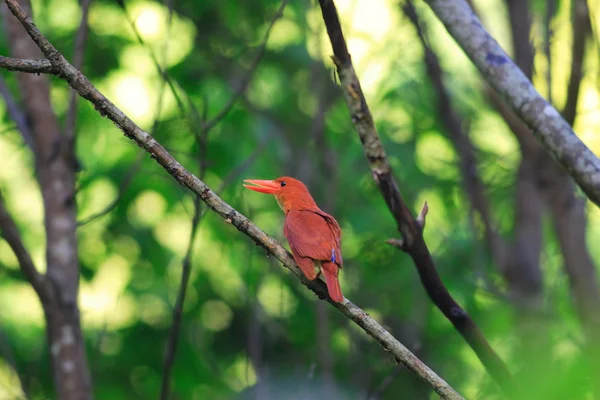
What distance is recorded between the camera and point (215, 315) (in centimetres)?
689

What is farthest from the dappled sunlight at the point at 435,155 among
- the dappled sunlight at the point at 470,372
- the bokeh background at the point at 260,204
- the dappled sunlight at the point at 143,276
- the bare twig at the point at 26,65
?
the bare twig at the point at 26,65

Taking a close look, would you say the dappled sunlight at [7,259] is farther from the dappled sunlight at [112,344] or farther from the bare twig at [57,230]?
the bare twig at [57,230]

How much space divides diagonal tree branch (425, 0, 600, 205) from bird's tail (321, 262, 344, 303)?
91 centimetres

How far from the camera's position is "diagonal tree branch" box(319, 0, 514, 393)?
2.54 meters

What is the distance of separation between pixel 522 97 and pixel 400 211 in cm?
60

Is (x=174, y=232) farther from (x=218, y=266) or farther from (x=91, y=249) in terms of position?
(x=91, y=249)

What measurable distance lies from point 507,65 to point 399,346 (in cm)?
109

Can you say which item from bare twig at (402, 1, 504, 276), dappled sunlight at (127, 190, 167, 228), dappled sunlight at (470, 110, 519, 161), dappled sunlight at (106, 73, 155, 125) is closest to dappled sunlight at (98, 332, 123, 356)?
dappled sunlight at (127, 190, 167, 228)

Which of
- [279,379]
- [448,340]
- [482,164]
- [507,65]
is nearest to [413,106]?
[482,164]

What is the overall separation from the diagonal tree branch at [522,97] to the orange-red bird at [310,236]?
91cm

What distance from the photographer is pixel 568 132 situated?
2.60 metres

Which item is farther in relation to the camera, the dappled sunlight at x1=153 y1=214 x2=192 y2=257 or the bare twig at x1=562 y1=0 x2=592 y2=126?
the dappled sunlight at x1=153 y1=214 x2=192 y2=257

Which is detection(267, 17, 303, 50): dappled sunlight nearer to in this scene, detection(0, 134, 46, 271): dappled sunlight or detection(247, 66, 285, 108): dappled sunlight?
detection(247, 66, 285, 108): dappled sunlight

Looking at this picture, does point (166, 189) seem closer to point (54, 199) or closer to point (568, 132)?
point (54, 199)
